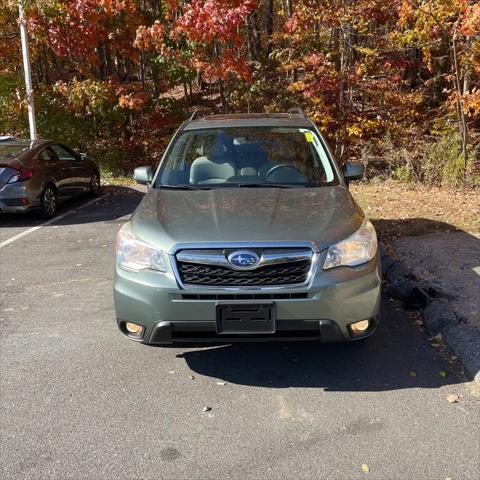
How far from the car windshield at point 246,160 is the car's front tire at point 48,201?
15.6 feet

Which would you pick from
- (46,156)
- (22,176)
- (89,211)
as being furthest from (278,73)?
(22,176)

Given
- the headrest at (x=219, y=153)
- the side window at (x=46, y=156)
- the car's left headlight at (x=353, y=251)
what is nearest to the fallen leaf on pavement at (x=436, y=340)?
the car's left headlight at (x=353, y=251)

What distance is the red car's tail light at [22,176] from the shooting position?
8.58m

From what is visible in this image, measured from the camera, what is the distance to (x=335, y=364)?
3816 mm

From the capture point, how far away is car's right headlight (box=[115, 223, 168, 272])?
339 cm

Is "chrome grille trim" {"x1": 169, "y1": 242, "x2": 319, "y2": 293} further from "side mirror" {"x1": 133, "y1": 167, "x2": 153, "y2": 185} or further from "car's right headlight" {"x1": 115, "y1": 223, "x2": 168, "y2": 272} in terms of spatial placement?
"side mirror" {"x1": 133, "y1": 167, "x2": 153, "y2": 185}

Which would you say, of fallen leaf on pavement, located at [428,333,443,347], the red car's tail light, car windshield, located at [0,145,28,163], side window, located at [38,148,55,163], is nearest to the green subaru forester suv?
fallen leaf on pavement, located at [428,333,443,347]

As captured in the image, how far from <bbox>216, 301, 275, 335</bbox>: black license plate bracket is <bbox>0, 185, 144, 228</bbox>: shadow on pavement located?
6.10m

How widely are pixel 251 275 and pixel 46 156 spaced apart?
24.1 ft

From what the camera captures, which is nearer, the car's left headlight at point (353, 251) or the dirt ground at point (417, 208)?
the car's left headlight at point (353, 251)

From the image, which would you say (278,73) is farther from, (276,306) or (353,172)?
(276,306)

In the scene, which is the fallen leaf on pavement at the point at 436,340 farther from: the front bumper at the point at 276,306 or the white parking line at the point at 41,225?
the white parking line at the point at 41,225

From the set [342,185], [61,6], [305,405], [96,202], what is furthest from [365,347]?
[61,6]

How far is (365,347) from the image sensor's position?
4062 mm
